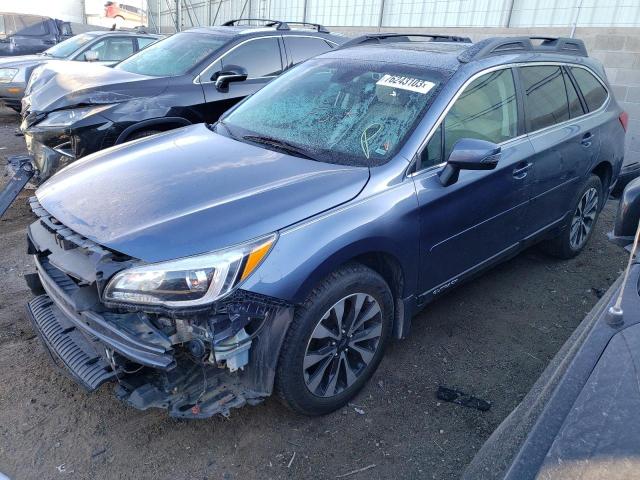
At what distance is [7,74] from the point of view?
8.77 metres

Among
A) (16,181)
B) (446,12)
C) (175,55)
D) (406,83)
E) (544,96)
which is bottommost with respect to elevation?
(16,181)

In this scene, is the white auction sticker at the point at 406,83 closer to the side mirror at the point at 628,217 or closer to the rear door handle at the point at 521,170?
the rear door handle at the point at 521,170

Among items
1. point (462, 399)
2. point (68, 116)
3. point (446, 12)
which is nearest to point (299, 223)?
point (462, 399)

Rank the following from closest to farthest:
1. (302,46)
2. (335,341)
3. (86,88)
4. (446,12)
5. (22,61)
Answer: (335,341), (86,88), (302,46), (22,61), (446,12)

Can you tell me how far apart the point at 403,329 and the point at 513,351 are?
90 centimetres

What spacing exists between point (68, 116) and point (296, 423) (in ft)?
12.1

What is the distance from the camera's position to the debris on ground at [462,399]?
2.83m

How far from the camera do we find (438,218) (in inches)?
111

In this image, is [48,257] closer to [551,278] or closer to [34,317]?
[34,317]

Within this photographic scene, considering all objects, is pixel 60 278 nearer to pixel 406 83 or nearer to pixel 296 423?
pixel 296 423

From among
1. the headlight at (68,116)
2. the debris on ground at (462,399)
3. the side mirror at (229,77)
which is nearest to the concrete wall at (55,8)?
the headlight at (68,116)

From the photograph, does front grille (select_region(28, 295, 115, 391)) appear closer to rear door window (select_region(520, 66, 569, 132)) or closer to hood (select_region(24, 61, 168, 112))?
hood (select_region(24, 61, 168, 112))

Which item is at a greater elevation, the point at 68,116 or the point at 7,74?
the point at 68,116

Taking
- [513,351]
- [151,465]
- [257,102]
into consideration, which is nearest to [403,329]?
[513,351]
